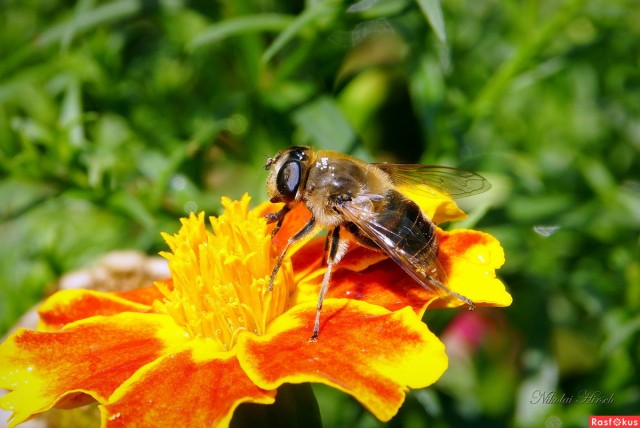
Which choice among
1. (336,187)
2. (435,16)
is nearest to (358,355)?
(336,187)

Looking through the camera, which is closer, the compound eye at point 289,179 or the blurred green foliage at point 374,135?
the compound eye at point 289,179

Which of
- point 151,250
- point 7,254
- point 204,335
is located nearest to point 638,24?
point 151,250

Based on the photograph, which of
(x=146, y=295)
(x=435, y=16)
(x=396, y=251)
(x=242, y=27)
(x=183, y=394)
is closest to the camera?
(x=183, y=394)

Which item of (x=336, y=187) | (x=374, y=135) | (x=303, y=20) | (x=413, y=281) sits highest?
(x=303, y=20)

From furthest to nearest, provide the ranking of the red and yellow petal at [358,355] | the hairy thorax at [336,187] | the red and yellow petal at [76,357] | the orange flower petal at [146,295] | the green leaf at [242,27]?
the green leaf at [242,27] → the orange flower petal at [146,295] → the hairy thorax at [336,187] → the red and yellow petal at [76,357] → the red and yellow petal at [358,355]

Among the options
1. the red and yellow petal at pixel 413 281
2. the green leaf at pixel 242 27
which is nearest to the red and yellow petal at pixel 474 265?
the red and yellow petal at pixel 413 281

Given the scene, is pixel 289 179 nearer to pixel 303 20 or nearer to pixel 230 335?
pixel 230 335

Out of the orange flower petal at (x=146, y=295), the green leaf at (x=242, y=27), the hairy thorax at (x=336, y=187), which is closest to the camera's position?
the hairy thorax at (x=336, y=187)

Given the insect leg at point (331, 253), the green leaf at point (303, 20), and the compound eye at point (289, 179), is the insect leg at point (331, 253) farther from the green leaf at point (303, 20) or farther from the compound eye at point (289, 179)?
the green leaf at point (303, 20)
